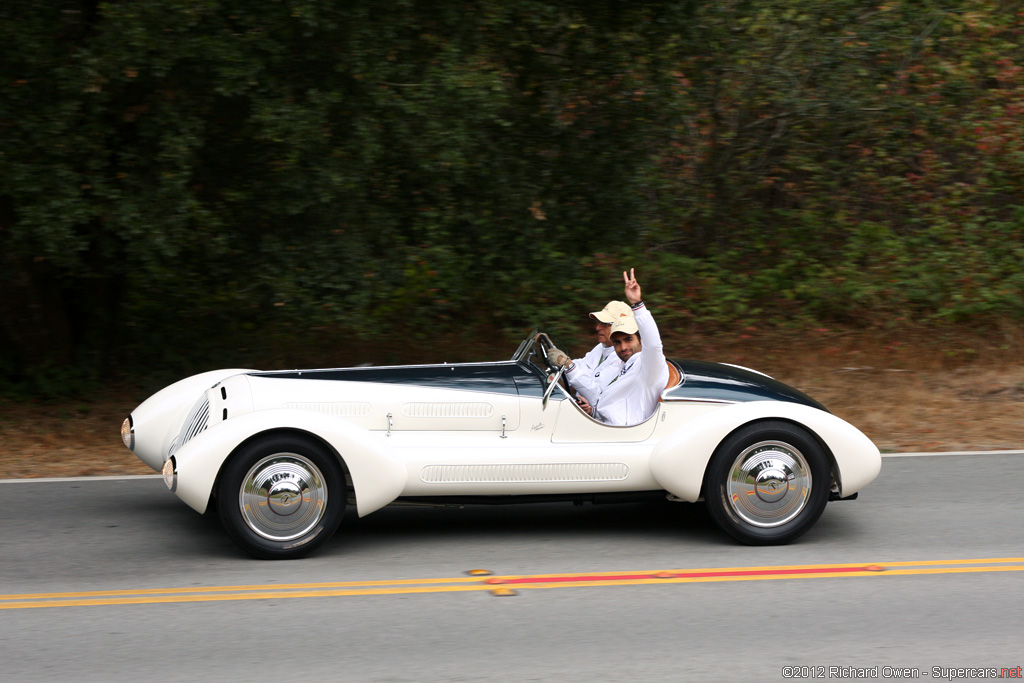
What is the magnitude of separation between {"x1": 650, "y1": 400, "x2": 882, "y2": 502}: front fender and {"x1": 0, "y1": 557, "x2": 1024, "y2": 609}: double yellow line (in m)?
0.51

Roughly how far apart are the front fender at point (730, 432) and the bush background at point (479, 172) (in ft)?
14.5

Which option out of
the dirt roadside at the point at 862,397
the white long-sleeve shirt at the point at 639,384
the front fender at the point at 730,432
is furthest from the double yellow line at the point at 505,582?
the dirt roadside at the point at 862,397

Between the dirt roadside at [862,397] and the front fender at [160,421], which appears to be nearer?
the front fender at [160,421]

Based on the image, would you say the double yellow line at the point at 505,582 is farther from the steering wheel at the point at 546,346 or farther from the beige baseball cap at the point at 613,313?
the beige baseball cap at the point at 613,313

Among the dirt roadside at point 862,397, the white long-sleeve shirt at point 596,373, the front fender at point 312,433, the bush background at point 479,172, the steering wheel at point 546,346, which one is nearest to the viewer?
the front fender at point 312,433

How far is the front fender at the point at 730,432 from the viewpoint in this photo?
6.04 metres

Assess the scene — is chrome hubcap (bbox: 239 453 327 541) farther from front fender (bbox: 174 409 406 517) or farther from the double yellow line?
the double yellow line

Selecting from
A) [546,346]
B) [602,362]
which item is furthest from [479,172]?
[602,362]

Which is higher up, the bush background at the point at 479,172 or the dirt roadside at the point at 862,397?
the bush background at the point at 479,172

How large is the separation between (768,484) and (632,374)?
0.97 metres

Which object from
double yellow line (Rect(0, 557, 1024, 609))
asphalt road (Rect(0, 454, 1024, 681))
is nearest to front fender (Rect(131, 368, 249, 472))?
asphalt road (Rect(0, 454, 1024, 681))

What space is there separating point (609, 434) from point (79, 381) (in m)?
7.16

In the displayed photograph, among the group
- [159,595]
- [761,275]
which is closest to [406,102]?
[159,595]

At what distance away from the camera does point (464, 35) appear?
9938 mm
